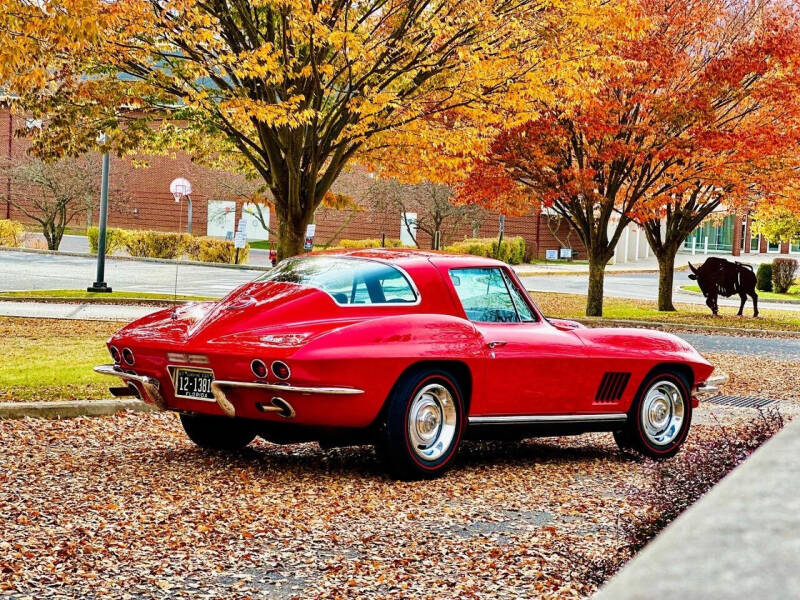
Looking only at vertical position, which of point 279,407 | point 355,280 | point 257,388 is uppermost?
point 355,280

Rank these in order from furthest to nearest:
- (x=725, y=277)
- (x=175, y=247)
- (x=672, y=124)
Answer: (x=175, y=247)
(x=725, y=277)
(x=672, y=124)

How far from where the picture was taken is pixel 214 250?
43375 mm

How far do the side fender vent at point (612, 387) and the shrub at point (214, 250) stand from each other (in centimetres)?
3569

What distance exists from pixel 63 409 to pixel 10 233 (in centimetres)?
3802

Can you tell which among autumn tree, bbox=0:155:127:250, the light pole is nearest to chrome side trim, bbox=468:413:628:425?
the light pole

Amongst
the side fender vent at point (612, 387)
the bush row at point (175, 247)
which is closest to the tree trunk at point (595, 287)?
the side fender vent at point (612, 387)

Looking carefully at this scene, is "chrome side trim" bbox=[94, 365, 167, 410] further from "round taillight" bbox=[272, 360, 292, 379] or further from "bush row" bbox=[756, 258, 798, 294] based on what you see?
"bush row" bbox=[756, 258, 798, 294]

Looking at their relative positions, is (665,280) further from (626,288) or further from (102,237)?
(102,237)

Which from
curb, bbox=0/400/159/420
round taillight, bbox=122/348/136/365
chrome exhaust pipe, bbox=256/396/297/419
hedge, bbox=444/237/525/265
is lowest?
curb, bbox=0/400/159/420

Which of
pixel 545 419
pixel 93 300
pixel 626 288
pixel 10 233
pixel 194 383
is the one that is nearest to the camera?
pixel 194 383

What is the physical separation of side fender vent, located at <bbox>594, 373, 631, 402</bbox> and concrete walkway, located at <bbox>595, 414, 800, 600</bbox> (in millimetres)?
7758

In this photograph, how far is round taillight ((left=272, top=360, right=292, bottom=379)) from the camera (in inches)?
264

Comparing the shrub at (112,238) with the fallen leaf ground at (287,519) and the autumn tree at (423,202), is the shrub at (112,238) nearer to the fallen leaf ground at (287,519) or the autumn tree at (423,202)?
the autumn tree at (423,202)

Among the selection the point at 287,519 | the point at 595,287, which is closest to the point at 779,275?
the point at 595,287
